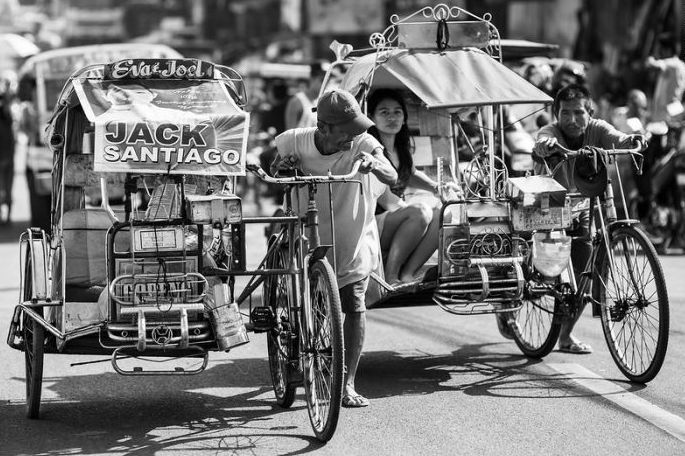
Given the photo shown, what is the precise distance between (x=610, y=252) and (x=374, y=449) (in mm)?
2239

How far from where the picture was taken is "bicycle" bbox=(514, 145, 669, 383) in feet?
23.5

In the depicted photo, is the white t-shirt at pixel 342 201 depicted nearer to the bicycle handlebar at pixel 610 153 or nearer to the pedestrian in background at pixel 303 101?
the bicycle handlebar at pixel 610 153

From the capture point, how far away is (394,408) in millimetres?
6949

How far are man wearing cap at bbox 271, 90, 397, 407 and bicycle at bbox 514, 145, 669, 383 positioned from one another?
57.6 inches

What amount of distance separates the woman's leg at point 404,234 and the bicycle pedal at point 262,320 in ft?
4.05

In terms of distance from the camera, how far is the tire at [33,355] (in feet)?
21.6

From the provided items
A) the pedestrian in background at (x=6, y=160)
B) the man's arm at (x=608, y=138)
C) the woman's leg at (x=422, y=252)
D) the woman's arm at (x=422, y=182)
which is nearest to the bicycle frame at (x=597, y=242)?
the man's arm at (x=608, y=138)

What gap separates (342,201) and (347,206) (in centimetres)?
4

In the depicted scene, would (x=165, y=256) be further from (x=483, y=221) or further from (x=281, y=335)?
(x=483, y=221)

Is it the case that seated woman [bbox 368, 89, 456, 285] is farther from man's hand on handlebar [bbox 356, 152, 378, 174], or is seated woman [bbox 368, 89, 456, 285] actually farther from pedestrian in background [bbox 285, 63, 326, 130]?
pedestrian in background [bbox 285, 63, 326, 130]

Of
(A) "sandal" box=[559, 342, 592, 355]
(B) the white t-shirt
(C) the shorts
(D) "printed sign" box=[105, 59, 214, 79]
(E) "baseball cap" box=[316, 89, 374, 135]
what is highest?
(D) "printed sign" box=[105, 59, 214, 79]

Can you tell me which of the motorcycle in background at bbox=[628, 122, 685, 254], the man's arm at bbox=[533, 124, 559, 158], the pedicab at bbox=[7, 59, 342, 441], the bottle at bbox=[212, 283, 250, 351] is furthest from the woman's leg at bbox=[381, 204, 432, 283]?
the motorcycle in background at bbox=[628, 122, 685, 254]

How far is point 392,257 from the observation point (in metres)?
7.89

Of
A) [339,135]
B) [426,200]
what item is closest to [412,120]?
[426,200]
